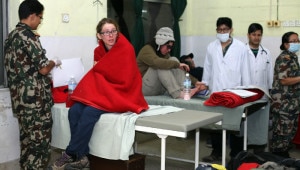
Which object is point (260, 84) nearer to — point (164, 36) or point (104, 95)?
point (164, 36)

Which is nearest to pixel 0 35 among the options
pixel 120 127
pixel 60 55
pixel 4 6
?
pixel 4 6

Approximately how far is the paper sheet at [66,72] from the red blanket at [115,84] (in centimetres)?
43

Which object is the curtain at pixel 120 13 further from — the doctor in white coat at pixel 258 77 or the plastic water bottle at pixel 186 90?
the plastic water bottle at pixel 186 90

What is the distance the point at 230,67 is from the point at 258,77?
639 mm

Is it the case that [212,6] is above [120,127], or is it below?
above

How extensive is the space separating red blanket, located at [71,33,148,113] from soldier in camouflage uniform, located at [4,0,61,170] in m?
0.28

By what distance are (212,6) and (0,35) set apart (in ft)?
10.9

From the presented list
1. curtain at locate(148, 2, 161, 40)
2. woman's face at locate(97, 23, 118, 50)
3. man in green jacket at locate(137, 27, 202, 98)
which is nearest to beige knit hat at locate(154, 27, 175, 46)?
man in green jacket at locate(137, 27, 202, 98)

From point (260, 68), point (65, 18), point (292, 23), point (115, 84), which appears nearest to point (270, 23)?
point (292, 23)

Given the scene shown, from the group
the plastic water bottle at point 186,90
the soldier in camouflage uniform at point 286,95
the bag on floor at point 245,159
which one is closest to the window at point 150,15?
the plastic water bottle at point 186,90

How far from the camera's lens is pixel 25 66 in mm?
2990

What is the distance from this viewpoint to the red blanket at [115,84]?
116 inches

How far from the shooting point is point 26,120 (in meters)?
3.04

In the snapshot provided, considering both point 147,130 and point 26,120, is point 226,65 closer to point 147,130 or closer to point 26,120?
point 147,130
